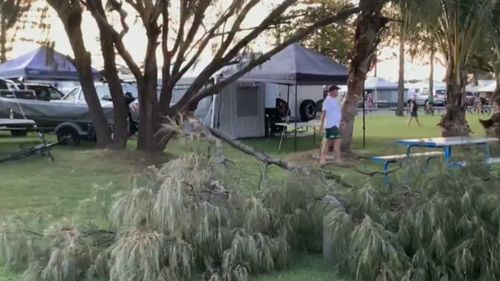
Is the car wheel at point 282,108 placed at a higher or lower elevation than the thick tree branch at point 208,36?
lower

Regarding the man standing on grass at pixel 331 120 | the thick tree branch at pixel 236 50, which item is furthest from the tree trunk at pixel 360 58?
the thick tree branch at pixel 236 50

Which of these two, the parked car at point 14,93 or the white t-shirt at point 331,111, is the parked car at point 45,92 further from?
the white t-shirt at point 331,111

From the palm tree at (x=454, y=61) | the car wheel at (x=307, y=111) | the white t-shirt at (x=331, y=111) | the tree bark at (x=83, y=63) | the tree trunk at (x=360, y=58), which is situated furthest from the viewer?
the car wheel at (x=307, y=111)

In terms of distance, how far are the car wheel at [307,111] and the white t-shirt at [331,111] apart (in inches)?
431

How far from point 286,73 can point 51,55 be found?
6702mm

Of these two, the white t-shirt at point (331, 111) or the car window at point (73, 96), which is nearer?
the white t-shirt at point (331, 111)

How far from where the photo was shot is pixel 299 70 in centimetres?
1744

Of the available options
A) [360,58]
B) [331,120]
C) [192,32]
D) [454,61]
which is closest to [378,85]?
[454,61]

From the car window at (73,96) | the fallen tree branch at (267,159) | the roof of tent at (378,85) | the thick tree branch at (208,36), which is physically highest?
the thick tree branch at (208,36)

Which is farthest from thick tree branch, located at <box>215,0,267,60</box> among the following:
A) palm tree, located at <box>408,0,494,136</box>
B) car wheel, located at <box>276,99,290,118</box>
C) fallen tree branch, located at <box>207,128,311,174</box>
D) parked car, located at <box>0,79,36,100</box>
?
parked car, located at <box>0,79,36,100</box>

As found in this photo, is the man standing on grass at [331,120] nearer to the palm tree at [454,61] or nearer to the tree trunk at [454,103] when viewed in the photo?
the palm tree at [454,61]

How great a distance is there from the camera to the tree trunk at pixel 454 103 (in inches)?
736

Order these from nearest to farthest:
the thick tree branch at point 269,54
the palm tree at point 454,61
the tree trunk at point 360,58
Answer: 1. the thick tree branch at point 269,54
2. the tree trunk at point 360,58
3. the palm tree at point 454,61

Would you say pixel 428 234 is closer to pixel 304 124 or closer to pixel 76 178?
pixel 76 178
